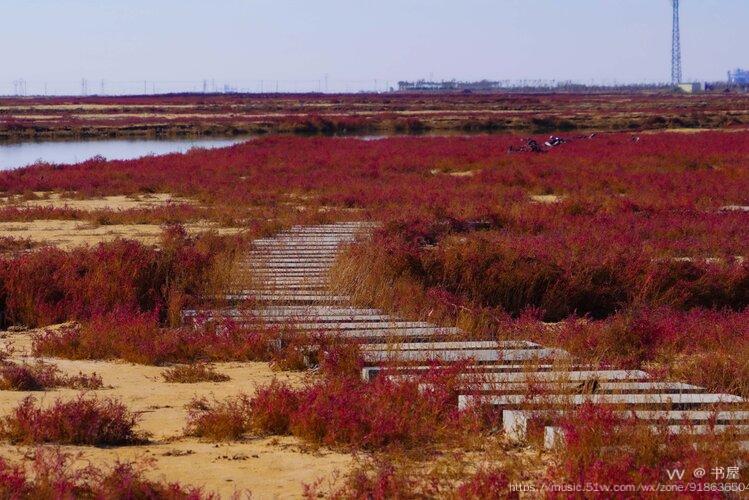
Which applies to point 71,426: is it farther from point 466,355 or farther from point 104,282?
point 104,282

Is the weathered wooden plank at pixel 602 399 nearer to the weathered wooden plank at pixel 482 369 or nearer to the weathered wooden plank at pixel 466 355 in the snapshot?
the weathered wooden plank at pixel 482 369

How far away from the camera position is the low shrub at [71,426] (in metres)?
5.95

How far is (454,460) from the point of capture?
5555mm

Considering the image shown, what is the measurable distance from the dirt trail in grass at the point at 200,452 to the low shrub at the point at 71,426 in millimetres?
104

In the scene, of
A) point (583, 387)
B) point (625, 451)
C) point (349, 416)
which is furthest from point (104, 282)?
point (625, 451)

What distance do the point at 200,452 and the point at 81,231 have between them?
11.5 meters

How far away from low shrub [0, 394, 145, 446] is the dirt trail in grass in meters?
0.10

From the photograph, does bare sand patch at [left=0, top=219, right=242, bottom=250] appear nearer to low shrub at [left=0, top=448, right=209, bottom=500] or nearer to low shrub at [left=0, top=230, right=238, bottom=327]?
low shrub at [left=0, top=230, right=238, bottom=327]

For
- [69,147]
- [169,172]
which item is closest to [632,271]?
[169,172]

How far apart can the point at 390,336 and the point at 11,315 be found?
441 centimetres

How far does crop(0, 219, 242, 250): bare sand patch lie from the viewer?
50.2 ft

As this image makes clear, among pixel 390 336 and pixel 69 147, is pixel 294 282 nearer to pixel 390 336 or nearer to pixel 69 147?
pixel 390 336

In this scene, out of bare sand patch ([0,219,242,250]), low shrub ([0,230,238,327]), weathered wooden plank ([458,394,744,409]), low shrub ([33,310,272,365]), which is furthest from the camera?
bare sand patch ([0,219,242,250])

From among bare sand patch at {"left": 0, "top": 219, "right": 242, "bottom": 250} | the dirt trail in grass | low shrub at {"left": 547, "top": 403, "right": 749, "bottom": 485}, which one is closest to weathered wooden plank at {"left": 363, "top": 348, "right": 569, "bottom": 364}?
the dirt trail in grass
